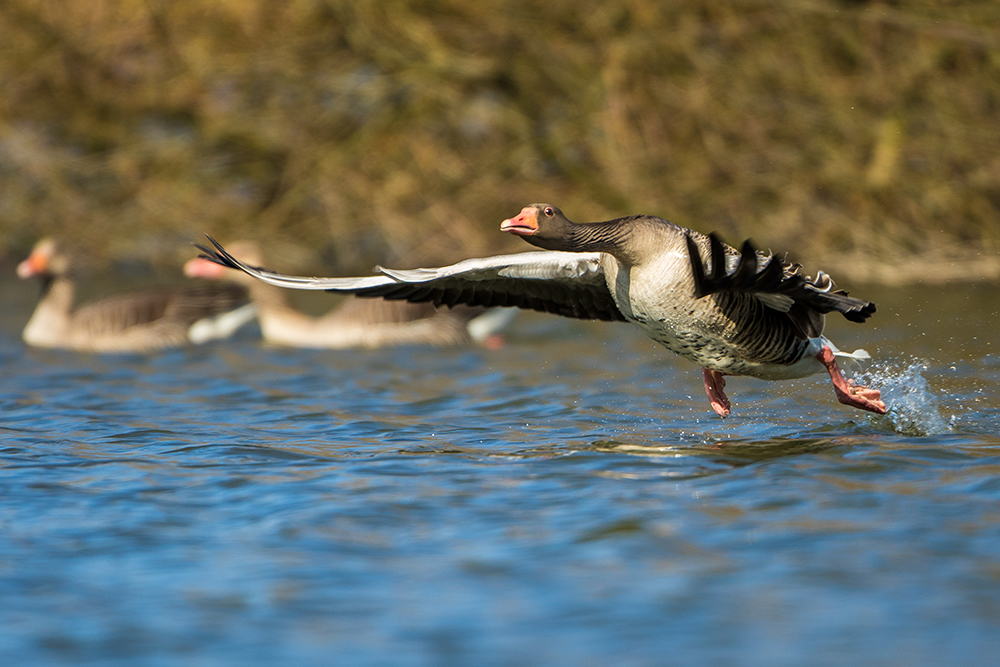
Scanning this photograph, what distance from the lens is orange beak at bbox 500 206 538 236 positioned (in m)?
5.82

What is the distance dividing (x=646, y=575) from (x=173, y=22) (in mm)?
13838

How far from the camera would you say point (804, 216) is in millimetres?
15000

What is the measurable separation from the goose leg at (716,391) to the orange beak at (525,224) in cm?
187

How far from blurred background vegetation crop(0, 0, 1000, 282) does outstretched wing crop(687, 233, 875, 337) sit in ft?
28.6

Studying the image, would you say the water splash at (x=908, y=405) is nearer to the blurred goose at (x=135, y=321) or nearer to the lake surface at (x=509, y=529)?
the lake surface at (x=509, y=529)

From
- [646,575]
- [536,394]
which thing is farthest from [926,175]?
[646,575]

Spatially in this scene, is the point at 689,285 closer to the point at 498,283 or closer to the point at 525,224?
the point at 525,224

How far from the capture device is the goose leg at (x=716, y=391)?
716 cm

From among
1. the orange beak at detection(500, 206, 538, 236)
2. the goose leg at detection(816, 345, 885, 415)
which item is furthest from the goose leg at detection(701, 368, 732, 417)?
the orange beak at detection(500, 206, 538, 236)

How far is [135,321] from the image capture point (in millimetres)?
12977

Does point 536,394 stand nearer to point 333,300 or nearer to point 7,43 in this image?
point 333,300

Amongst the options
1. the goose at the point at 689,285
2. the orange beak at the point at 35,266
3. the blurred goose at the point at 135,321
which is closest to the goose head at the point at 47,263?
the orange beak at the point at 35,266

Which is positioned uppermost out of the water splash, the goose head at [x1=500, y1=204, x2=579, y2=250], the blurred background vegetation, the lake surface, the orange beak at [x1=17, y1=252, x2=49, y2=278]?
the blurred background vegetation

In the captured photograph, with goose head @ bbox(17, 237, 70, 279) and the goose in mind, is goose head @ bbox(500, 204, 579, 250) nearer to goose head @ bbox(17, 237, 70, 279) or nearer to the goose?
the goose
